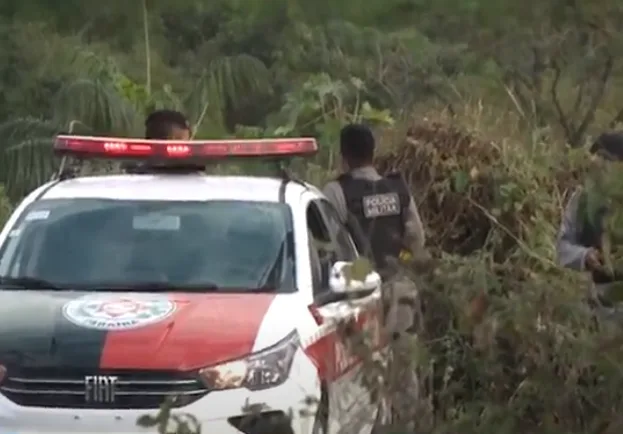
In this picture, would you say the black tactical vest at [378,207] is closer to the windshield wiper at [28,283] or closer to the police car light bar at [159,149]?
the police car light bar at [159,149]

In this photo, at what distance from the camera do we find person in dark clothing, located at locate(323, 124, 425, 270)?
7.78m

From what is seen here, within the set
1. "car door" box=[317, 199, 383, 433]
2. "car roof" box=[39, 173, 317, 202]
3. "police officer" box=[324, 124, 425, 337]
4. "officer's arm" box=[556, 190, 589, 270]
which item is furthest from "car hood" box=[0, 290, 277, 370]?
"police officer" box=[324, 124, 425, 337]

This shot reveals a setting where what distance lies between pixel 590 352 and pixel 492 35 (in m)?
2.93

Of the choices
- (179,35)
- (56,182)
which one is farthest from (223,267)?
(179,35)

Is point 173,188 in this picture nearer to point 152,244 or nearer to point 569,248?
point 152,244

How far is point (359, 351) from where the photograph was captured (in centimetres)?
412


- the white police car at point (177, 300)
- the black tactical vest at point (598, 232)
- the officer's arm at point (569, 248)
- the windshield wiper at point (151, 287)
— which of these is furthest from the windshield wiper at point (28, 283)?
the black tactical vest at point (598, 232)

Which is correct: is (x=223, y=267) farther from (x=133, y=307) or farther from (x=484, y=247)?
(x=484, y=247)

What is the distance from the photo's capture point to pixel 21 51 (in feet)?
59.2

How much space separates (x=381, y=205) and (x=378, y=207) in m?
0.02

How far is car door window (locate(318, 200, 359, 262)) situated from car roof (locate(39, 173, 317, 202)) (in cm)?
16

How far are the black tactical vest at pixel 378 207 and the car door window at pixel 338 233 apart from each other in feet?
0.57

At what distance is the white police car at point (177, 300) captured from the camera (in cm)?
563

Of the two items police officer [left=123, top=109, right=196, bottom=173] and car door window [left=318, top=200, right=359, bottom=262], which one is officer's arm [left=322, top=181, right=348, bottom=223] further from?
police officer [left=123, top=109, right=196, bottom=173]
